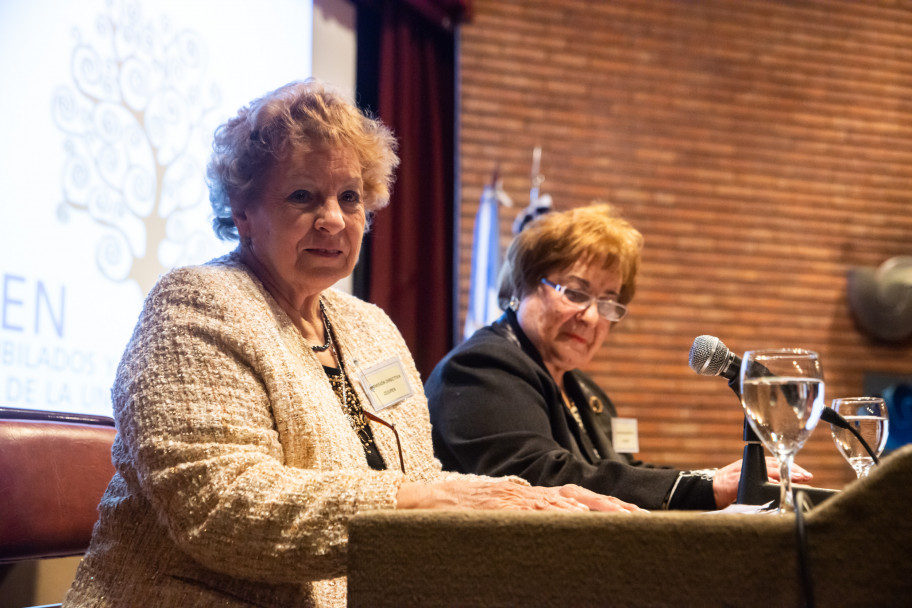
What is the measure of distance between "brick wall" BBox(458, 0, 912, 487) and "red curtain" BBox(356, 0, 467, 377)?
135 millimetres

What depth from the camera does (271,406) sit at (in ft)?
4.42

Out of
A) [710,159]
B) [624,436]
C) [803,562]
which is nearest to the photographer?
[803,562]

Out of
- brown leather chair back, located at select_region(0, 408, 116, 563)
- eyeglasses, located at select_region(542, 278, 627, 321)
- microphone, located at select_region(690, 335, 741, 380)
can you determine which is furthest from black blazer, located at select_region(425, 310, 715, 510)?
brown leather chair back, located at select_region(0, 408, 116, 563)

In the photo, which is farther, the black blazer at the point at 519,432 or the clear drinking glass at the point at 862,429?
the black blazer at the point at 519,432

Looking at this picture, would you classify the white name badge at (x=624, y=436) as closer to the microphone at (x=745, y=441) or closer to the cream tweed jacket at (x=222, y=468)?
the microphone at (x=745, y=441)

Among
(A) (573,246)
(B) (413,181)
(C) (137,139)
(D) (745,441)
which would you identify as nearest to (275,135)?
(D) (745,441)

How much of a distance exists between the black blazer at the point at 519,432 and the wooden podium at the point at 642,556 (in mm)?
1284

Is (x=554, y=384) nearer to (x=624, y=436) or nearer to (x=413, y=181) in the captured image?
(x=624, y=436)

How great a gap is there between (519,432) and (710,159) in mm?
3942

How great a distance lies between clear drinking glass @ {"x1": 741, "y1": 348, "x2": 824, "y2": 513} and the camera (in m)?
1.01

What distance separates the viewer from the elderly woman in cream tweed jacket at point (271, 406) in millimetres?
1103

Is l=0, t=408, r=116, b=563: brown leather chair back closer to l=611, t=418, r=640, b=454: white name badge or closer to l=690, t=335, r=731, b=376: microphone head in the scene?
l=690, t=335, r=731, b=376: microphone head

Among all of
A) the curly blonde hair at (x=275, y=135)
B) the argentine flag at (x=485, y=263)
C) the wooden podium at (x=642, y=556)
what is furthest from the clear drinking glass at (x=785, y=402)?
the argentine flag at (x=485, y=263)

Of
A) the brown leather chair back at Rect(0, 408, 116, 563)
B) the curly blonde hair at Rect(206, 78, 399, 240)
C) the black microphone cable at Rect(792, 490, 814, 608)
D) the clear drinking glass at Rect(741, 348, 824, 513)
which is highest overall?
the curly blonde hair at Rect(206, 78, 399, 240)
